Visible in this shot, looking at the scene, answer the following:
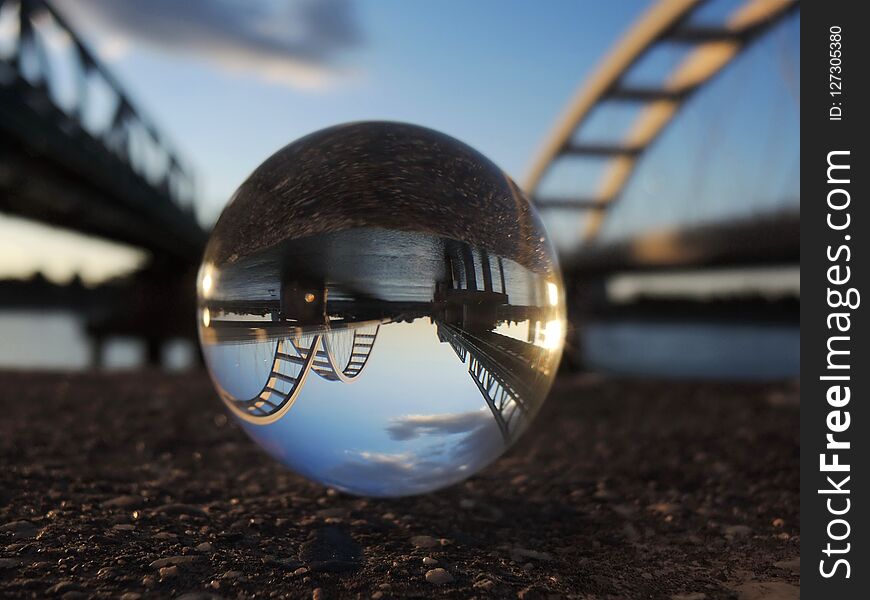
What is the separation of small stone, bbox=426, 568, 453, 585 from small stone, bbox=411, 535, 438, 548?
0.88 ft

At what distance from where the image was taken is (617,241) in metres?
23.2

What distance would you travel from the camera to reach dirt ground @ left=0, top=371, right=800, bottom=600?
2051 mm

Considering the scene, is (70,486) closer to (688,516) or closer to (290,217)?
(290,217)

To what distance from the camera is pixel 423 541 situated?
2416 mm

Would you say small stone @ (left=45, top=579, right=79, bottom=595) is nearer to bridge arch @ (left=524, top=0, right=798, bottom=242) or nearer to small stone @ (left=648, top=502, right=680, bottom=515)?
small stone @ (left=648, top=502, right=680, bottom=515)

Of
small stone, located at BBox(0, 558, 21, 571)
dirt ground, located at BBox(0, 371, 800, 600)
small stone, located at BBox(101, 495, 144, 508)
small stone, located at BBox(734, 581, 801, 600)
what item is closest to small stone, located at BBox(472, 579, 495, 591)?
dirt ground, located at BBox(0, 371, 800, 600)

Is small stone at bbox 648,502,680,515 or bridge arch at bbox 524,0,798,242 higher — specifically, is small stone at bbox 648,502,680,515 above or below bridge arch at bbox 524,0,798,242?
below

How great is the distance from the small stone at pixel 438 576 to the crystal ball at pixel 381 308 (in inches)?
14.3

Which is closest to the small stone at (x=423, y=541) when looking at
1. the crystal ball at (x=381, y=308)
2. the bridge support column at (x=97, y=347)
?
the crystal ball at (x=381, y=308)

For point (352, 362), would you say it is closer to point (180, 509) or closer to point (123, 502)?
point (180, 509)

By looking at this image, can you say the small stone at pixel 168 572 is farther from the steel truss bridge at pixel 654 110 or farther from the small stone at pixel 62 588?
the steel truss bridge at pixel 654 110

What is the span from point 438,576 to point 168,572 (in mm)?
844

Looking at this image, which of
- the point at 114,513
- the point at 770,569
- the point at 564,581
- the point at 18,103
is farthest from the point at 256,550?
the point at 18,103

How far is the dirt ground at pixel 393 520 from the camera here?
6.73ft
